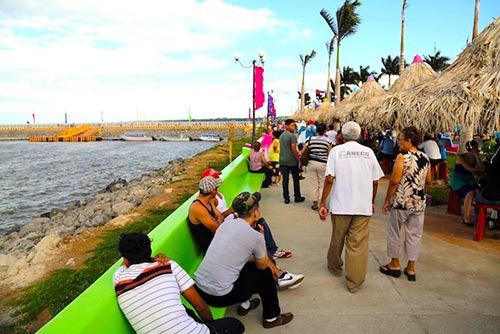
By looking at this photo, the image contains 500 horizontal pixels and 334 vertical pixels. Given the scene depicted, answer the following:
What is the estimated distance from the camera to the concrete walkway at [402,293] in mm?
3312

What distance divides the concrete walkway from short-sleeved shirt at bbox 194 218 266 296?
0.60 m

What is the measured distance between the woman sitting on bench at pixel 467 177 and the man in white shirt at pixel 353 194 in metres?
2.83

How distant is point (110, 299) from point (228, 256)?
94 centimetres

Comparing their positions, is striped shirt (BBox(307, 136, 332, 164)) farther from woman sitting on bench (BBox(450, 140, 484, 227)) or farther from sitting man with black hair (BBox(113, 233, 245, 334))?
sitting man with black hair (BBox(113, 233, 245, 334))

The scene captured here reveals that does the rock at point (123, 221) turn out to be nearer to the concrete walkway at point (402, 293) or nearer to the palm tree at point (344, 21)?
the concrete walkway at point (402, 293)

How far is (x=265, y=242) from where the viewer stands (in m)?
4.11

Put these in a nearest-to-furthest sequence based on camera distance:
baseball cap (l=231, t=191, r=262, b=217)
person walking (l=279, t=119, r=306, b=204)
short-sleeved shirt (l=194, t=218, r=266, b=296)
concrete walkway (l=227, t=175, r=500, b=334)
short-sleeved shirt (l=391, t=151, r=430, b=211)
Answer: short-sleeved shirt (l=194, t=218, r=266, b=296) → baseball cap (l=231, t=191, r=262, b=217) → concrete walkway (l=227, t=175, r=500, b=334) → short-sleeved shirt (l=391, t=151, r=430, b=211) → person walking (l=279, t=119, r=306, b=204)

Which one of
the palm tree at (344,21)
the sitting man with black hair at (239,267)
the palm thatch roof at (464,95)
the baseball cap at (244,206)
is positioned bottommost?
the sitting man with black hair at (239,267)

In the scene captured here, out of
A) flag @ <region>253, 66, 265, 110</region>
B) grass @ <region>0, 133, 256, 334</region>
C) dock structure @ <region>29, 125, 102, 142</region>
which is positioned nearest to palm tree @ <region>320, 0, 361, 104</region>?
flag @ <region>253, 66, 265, 110</region>

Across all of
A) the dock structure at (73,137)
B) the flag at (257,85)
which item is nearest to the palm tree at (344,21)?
the flag at (257,85)

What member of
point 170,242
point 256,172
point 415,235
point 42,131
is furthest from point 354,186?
point 42,131

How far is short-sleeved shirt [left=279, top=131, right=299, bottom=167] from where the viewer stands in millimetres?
7617

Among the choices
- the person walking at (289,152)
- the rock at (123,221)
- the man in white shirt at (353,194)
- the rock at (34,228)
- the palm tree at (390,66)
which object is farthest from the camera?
the palm tree at (390,66)

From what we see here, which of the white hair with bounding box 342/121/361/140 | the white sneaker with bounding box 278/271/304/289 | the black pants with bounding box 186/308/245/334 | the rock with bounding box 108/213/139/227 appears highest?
the white hair with bounding box 342/121/361/140
